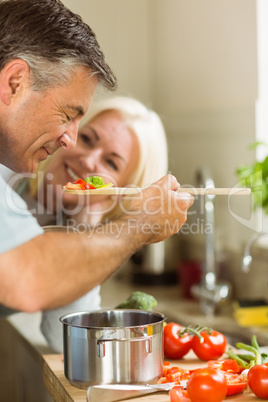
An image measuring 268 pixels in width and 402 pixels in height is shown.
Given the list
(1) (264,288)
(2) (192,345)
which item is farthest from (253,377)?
(1) (264,288)

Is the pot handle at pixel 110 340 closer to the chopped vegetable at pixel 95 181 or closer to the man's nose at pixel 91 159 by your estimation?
the chopped vegetable at pixel 95 181

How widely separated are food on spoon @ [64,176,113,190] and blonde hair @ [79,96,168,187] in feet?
0.28

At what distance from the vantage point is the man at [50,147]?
798 millimetres

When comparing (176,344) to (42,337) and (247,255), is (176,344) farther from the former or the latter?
(42,337)

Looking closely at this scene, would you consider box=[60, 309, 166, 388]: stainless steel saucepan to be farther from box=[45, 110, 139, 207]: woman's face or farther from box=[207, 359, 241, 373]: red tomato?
box=[45, 110, 139, 207]: woman's face

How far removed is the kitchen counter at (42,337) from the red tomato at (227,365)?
0.80 ft

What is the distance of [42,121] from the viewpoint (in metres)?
0.92

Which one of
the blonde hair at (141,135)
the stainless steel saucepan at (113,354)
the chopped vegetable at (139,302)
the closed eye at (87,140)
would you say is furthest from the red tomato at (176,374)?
the closed eye at (87,140)

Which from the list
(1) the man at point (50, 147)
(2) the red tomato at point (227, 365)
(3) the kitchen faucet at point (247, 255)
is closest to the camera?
(1) the man at point (50, 147)

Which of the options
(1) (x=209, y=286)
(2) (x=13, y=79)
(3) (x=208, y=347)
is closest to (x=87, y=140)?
(2) (x=13, y=79)

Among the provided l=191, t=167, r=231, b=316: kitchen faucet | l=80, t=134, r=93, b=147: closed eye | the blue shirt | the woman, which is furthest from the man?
l=191, t=167, r=231, b=316: kitchen faucet

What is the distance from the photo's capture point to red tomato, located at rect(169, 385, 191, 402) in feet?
2.82

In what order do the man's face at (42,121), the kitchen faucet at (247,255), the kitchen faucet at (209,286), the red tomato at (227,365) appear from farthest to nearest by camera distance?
the kitchen faucet at (209,286), the kitchen faucet at (247,255), the red tomato at (227,365), the man's face at (42,121)

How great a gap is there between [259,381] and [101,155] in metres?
0.51
